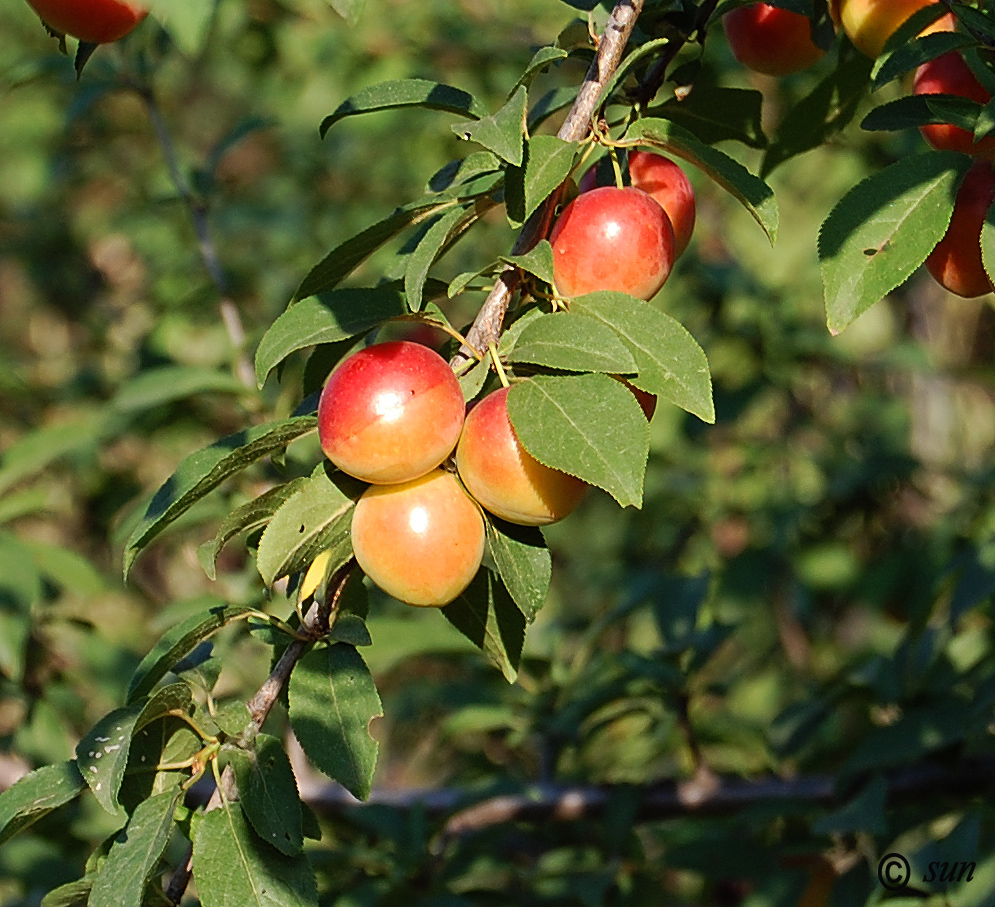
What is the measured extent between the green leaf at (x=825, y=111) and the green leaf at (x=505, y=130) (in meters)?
0.34

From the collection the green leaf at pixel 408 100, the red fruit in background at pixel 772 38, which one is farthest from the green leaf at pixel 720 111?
the green leaf at pixel 408 100

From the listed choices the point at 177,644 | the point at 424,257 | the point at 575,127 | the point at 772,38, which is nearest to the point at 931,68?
the point at 772,38

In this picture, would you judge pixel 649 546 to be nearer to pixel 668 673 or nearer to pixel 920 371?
pixel 920 371

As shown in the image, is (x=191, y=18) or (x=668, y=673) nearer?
(x=191, y=18)

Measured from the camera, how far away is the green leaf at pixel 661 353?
65 cm

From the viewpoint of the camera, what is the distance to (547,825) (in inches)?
55.4

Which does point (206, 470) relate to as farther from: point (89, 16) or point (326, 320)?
point (89, 16)

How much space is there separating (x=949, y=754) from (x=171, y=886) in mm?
847

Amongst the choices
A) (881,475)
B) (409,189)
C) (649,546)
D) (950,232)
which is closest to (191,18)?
(950,232)

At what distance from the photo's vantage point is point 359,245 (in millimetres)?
742

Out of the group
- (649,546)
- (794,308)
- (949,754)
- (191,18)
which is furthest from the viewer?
(649,546)

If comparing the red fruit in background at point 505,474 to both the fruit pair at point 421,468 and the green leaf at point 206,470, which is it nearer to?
the fruit pair at point 421,468
